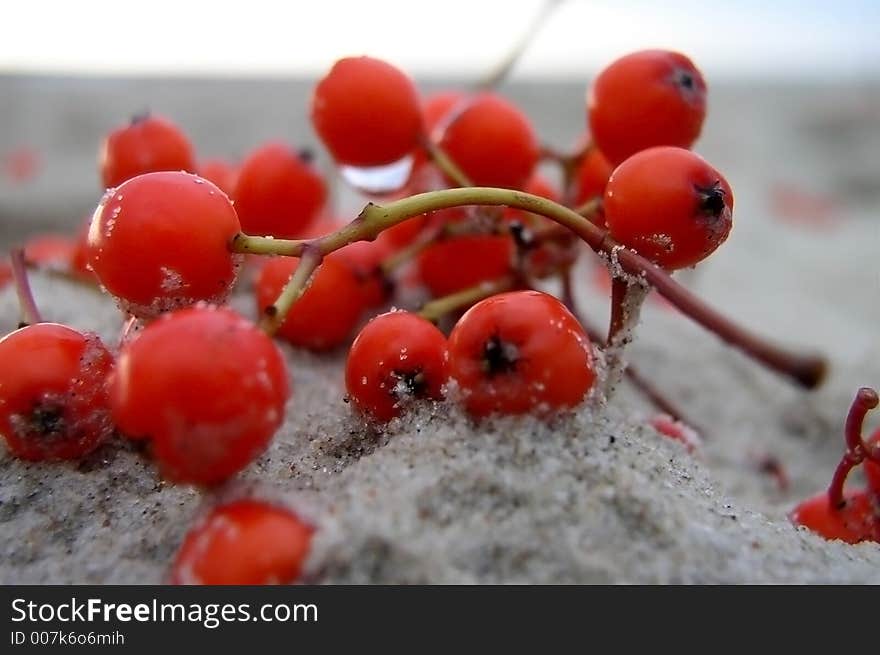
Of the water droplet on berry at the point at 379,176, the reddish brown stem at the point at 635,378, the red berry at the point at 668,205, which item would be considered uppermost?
the red berry at the point at 668,205

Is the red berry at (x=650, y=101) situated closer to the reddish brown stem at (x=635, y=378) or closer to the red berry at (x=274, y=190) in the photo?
the reddish brown stem at (x=635, y=378)

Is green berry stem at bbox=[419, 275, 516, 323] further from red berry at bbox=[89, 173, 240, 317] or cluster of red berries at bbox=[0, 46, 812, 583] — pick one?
red berry at bbox=[89, 173, 240, 317]

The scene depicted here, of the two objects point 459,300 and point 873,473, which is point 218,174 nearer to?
point 459,300

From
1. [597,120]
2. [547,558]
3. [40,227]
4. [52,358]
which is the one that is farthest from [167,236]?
[40,227]

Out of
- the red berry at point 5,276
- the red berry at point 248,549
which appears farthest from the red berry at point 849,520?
the red berry at point 5,276

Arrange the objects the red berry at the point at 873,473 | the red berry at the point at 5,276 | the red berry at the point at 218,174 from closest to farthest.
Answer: the red berry at the point at 873,473 < the red berry at the point at 218,174 < the red berry at the point at 5,276

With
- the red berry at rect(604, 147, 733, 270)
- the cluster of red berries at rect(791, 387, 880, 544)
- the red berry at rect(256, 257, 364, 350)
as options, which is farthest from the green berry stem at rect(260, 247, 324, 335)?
the cluster of red berries at rect(791, 387, 880, 544)
